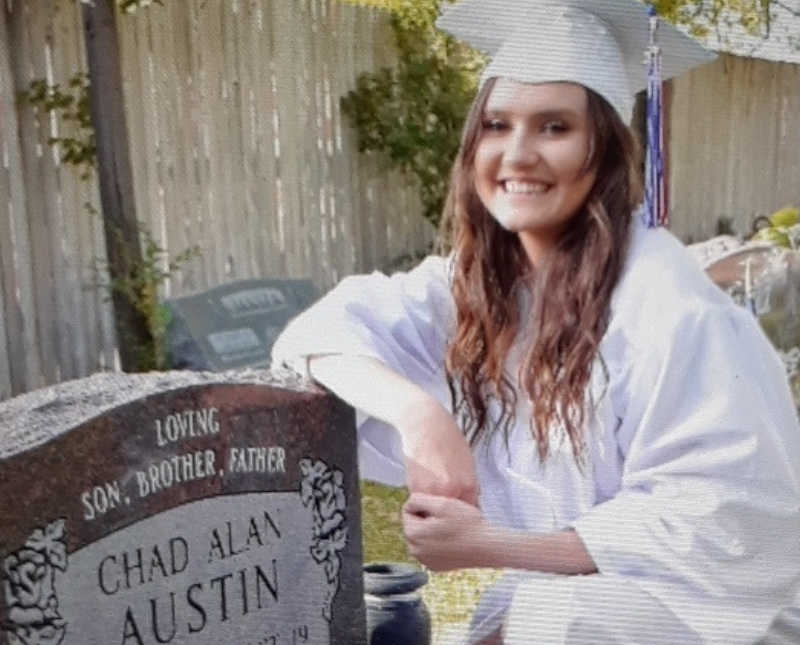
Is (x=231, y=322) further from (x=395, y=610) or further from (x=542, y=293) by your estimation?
(x=542, y=293)

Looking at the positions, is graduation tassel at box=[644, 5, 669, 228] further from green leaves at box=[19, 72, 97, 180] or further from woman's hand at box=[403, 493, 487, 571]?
green leaves at box=[19, 72, 97, 180]

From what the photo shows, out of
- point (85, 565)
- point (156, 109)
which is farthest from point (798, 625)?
point (156, 109)

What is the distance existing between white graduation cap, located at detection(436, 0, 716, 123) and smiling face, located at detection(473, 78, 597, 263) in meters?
0.03

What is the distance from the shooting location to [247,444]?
2152mm

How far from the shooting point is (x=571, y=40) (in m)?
2.04

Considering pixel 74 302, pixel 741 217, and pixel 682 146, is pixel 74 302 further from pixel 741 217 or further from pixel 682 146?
pixel 741 217

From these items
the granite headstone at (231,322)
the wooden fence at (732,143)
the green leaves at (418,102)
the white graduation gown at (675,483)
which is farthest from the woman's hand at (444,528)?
the wooden fence at (732,143)

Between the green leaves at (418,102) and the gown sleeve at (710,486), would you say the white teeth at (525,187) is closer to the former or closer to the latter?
the gown sleeve at (710,486)

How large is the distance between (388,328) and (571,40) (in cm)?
54

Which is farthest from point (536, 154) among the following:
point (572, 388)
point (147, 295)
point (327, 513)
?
point (147, 295)

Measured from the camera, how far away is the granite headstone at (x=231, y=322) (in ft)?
18.5

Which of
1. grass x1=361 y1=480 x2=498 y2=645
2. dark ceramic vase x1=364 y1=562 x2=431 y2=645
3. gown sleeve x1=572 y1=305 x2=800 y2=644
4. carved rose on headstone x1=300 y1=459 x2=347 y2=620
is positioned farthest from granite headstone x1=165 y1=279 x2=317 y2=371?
gown sleeve x1=572 y1=305 x2=800 y2=644

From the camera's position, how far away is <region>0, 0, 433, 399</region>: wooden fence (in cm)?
537

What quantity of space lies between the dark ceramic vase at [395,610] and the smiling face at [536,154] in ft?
2.63
